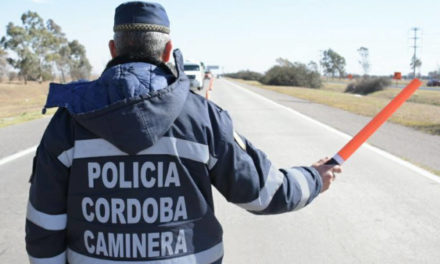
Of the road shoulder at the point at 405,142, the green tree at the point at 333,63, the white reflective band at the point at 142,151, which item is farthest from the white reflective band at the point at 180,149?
the green tree at the point at 333,63

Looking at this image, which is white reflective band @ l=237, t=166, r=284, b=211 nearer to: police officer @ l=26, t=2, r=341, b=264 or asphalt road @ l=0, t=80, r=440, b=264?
police officer @ l=26, t=2, r=341, b=264

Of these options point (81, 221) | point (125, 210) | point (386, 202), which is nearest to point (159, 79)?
point (125, 210)

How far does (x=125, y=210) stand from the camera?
1795 mm

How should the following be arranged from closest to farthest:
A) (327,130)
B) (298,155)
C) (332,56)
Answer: (298,155)
(327,130)
(332,56)

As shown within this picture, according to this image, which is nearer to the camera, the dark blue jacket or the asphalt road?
the dark blue jacket

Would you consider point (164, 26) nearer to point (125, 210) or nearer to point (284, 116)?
point (125, 210)

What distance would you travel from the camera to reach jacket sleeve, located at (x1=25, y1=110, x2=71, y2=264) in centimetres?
182

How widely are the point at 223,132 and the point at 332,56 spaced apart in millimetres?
147515

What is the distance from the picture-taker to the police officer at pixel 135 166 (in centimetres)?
176

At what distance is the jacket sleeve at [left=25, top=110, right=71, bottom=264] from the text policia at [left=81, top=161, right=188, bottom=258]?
13 cm

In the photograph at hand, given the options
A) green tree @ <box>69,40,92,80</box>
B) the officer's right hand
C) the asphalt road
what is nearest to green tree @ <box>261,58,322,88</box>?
green tree @ <box>69,40,92,80</box>

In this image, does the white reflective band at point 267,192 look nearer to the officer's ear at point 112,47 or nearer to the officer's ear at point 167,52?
the officer's ear at point 167,52

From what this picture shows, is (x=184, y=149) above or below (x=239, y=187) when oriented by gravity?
above

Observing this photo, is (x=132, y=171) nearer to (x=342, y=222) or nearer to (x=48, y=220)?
(x=48, y=220)
